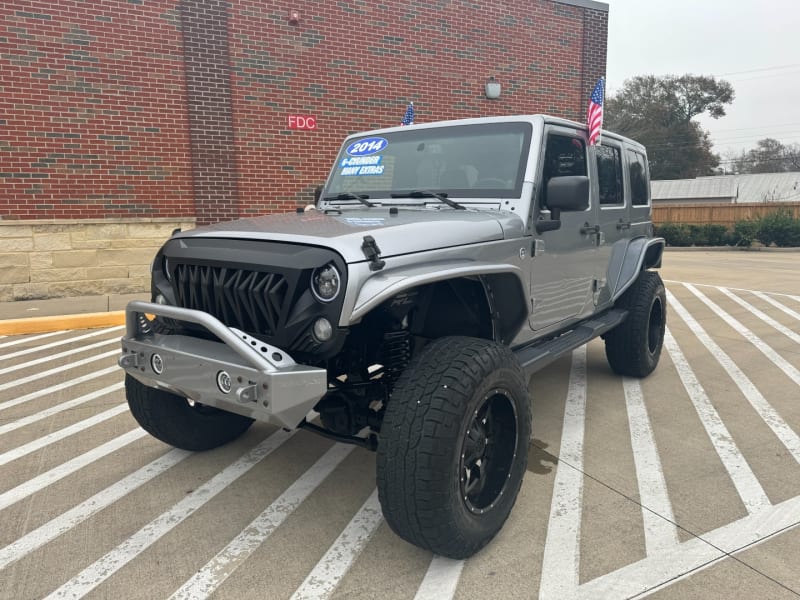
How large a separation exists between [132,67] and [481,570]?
28.8ft

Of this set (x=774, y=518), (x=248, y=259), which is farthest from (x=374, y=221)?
(x=774, y=518)

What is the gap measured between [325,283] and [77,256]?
7789 millimetres

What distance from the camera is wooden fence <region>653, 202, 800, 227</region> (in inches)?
928

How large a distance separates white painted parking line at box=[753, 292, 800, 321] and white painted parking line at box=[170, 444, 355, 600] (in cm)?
703

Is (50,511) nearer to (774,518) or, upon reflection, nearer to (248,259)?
(248,259)

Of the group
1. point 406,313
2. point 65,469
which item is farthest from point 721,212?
point 65,469

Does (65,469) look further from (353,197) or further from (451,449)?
(451,449)

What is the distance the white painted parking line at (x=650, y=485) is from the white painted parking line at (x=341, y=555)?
1260 mm

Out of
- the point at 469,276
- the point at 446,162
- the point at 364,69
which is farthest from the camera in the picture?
the point at 364,69

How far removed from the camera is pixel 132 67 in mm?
8812

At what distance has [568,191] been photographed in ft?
10.5

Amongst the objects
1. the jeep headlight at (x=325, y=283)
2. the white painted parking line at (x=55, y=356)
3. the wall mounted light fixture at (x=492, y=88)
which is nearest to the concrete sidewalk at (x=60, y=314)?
the white painted parking line at (x=55, y=356)

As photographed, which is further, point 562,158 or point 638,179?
point 638,179

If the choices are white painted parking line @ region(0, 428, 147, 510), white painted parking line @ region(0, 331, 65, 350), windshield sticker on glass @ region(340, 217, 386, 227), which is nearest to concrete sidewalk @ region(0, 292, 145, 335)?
white painted parking line @ region(0, 331, 65, 350)
